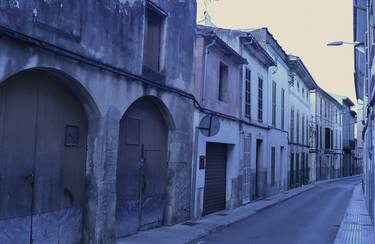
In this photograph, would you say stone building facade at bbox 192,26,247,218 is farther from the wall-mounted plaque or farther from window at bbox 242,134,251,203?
the wall-mounted plaque

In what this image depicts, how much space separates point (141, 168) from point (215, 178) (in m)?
5.20

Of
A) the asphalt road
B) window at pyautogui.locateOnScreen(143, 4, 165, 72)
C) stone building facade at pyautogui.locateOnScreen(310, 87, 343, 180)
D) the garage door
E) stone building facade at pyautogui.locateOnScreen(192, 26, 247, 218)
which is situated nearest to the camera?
window at pyautogui.locateOnScreen(143, 4, 165, 72)

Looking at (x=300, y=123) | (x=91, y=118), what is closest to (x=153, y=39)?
(x=91, y=118)

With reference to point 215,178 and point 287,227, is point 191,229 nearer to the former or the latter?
point 287,227

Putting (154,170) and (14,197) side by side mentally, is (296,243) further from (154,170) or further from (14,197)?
(14,197)

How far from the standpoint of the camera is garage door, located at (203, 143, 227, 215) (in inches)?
562

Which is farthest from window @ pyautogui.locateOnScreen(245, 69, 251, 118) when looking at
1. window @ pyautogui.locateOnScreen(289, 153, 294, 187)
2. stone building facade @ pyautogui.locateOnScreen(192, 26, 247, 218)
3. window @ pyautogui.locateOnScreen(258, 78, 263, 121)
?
window @ pyautogui.locateOnScreen(289, 153, 294, 187)

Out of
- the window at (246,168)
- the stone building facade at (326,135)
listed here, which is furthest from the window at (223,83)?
the stone building facade at (326,135)

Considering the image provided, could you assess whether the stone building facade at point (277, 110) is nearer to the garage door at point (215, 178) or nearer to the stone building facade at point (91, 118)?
the garage door at point (215, 178)

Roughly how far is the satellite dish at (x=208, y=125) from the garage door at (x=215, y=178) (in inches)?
60.6

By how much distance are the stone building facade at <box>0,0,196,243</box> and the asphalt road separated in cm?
157

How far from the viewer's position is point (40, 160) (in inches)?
278

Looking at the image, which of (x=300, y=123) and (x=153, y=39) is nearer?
(x=153, y=39)

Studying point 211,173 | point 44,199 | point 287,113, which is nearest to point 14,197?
point 44,199
